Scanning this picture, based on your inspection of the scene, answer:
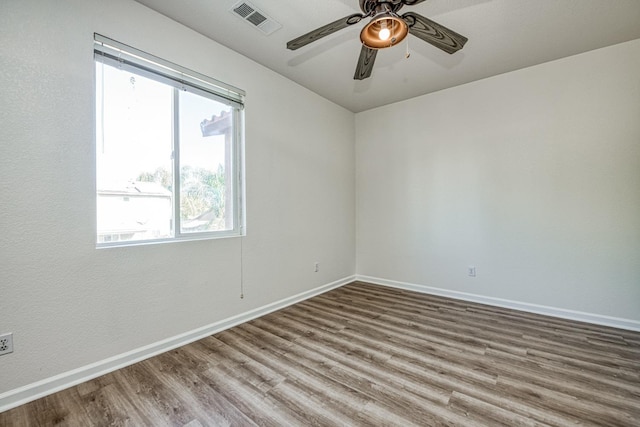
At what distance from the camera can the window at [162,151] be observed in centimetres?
205

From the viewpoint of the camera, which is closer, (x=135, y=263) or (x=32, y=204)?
(x=32, y=204)

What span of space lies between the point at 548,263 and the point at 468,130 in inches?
70.9

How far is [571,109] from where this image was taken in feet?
9.60

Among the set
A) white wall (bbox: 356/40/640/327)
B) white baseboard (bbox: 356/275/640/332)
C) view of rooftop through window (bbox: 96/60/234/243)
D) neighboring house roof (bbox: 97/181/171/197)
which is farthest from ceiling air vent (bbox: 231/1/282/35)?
white baseboard (bbox: 356/275/640/332)

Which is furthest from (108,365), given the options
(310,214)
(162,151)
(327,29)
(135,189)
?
(327,29)

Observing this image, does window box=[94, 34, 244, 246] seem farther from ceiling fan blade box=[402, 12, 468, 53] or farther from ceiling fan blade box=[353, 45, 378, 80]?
ceiling fan blade box=[402, 12, 468, 53]

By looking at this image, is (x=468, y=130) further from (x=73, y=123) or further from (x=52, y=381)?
(x=52, y=381)

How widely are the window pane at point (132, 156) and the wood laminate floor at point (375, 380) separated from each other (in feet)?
3.50

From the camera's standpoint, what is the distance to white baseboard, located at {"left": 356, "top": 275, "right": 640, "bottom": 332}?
2.70 metres

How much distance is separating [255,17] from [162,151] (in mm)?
1380

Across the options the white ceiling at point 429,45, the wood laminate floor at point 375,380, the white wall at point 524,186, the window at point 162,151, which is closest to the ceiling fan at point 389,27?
the white ceiling at point 429,45

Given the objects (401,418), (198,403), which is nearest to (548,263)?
(401,418)

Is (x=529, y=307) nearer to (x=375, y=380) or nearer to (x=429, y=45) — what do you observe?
(x=375, y=380)

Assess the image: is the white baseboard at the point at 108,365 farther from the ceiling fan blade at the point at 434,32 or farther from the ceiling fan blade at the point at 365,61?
the ceiling fan blade at the point at 434,32
